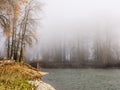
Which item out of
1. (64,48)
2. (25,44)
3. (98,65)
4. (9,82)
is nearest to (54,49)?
(64,48)

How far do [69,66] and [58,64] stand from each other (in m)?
2.97

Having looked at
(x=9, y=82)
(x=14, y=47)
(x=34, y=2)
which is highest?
(x=34, y=2)

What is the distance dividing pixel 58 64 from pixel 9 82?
184 ft

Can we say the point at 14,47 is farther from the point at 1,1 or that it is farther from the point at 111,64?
the point at 111,64

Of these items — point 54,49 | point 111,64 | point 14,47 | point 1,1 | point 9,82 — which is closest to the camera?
point 9,82

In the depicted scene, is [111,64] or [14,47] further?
[111,64]

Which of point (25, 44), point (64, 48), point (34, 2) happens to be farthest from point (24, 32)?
point (64, 48)

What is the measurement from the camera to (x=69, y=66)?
2810 inches

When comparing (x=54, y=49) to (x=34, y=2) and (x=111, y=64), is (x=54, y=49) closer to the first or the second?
(x=111, y=64)

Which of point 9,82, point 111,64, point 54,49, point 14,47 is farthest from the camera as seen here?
point 54,49

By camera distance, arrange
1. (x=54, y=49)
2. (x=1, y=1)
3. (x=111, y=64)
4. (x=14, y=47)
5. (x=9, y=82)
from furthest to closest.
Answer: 1. (x=54, y=49)
2. (x=111, y=64)
3. (x=14, y=47)
4. (x=1, y=1)
5. (x=9, y=82)

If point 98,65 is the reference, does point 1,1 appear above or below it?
above

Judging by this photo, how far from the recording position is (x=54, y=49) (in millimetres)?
75125

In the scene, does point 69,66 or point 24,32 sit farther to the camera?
point 69,66
